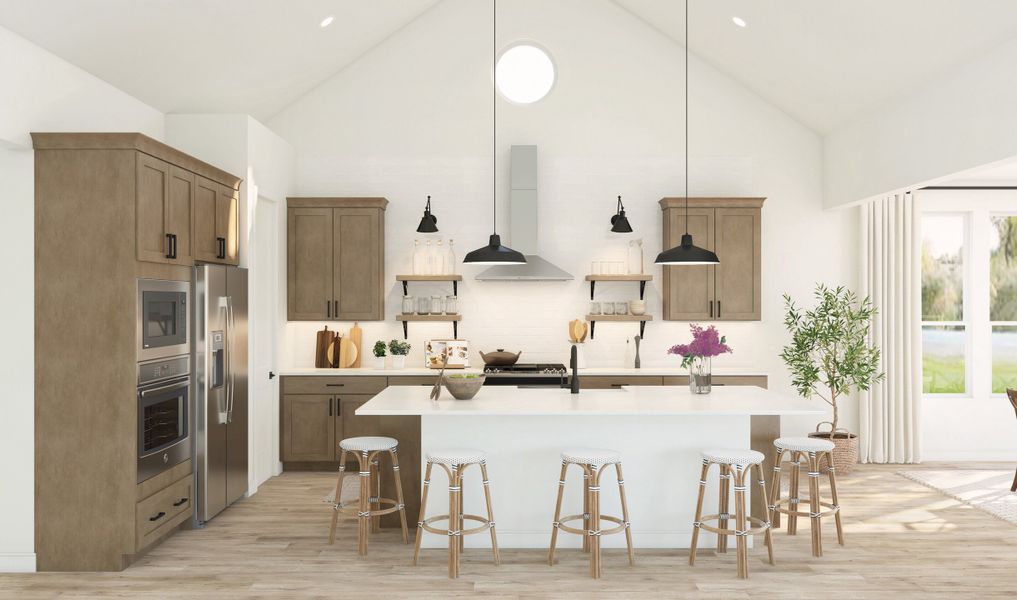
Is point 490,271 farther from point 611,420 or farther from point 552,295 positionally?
point 611,420

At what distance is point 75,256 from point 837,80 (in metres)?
5.71

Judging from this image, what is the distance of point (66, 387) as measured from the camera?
426 centimetres

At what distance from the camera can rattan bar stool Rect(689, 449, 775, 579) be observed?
4184 millimetres

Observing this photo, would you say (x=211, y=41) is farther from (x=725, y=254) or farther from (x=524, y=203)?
(x=725, y=254)

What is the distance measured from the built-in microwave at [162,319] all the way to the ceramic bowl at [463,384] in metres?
1.71

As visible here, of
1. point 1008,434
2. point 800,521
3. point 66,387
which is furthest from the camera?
point 1008,434

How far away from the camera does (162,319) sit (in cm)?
460

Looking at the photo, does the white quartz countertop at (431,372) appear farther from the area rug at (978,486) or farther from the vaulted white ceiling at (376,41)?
the vaulted white ceiling at (376,41)

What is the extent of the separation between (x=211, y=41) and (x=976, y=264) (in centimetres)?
719

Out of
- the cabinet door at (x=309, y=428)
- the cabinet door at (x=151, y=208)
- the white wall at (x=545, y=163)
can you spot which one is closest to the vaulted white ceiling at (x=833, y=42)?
the white wall at (x=545, y=163)

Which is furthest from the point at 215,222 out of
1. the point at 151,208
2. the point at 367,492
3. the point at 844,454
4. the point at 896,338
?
the point at 896,338

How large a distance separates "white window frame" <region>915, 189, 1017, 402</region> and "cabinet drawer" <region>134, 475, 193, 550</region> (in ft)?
22.3

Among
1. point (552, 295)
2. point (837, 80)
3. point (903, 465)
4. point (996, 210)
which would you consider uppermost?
point (837, 80)

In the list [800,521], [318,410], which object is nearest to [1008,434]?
[800,521]
